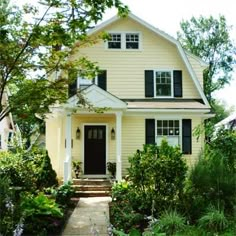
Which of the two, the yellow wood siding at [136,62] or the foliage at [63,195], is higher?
the yellow wood siding at [136,62]

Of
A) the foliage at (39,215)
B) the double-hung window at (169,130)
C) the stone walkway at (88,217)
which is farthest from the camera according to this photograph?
the double-hung window at (169,130)

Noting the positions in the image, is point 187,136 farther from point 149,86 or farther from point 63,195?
point 63,195

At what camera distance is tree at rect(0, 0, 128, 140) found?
29.1ft

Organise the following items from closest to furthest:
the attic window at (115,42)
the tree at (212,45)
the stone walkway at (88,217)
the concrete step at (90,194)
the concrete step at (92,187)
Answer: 1. the stone walkway at (88,217)
2. the concrete step at (90,194)
3. the concrete step at (92,187)
4. the attic window at (115,42)
5. the tree at (212,45)

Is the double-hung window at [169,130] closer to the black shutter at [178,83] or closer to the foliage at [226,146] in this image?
the black shutter at [178,83]

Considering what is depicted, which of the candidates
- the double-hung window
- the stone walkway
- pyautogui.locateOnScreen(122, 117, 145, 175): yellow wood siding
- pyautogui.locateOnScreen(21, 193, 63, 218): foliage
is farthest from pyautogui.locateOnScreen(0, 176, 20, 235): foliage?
the double-hung window

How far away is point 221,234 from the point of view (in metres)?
6.38

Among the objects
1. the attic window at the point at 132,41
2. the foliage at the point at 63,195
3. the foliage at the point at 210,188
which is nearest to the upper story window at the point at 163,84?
the attic window at the point at 132,41

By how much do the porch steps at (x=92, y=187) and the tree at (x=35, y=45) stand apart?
4728mm

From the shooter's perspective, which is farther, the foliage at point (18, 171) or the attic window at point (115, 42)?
the attic window at point (115, 42)

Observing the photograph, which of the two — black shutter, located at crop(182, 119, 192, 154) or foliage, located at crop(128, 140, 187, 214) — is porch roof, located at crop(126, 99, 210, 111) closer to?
black shutter, located at crop(182, 119, 192, 154)

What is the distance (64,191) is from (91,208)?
868 millimetres

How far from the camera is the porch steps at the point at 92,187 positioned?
13547 mm

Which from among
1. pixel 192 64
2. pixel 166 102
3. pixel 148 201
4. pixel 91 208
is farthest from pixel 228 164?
pixel 192 64
